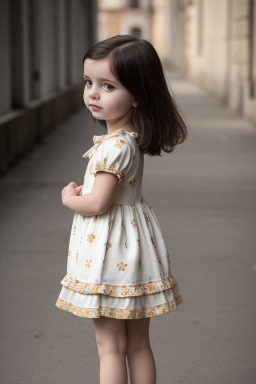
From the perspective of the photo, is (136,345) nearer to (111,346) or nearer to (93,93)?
(111,346)

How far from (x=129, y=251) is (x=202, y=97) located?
73.6 feet

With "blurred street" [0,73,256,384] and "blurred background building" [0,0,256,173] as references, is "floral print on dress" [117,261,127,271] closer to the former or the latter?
"blurred street" [0,73,256,384]

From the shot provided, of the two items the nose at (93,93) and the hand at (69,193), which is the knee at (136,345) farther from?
the nose at (93,93)


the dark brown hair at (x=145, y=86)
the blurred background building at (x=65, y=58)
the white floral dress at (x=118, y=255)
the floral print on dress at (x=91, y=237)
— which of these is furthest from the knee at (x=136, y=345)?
the blurred background building at (x=65, y=58)

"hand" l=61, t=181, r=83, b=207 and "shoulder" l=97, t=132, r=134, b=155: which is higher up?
"shoulder" l=97, t=132, r=134, b=155

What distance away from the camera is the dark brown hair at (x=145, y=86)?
2.53m

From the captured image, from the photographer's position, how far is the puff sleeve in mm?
2535

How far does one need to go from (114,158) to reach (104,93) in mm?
220

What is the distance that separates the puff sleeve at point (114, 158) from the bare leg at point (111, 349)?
1.66 ft

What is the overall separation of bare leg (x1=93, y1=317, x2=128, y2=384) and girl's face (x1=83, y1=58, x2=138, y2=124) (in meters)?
0.71

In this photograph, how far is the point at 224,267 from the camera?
5.33 m

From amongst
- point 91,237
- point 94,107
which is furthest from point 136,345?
point 94,107

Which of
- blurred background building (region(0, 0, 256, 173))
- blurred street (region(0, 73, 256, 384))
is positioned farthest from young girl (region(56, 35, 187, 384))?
blurred background building (region(0, 0, 256, 173))

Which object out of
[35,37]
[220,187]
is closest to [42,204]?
[220,187]
